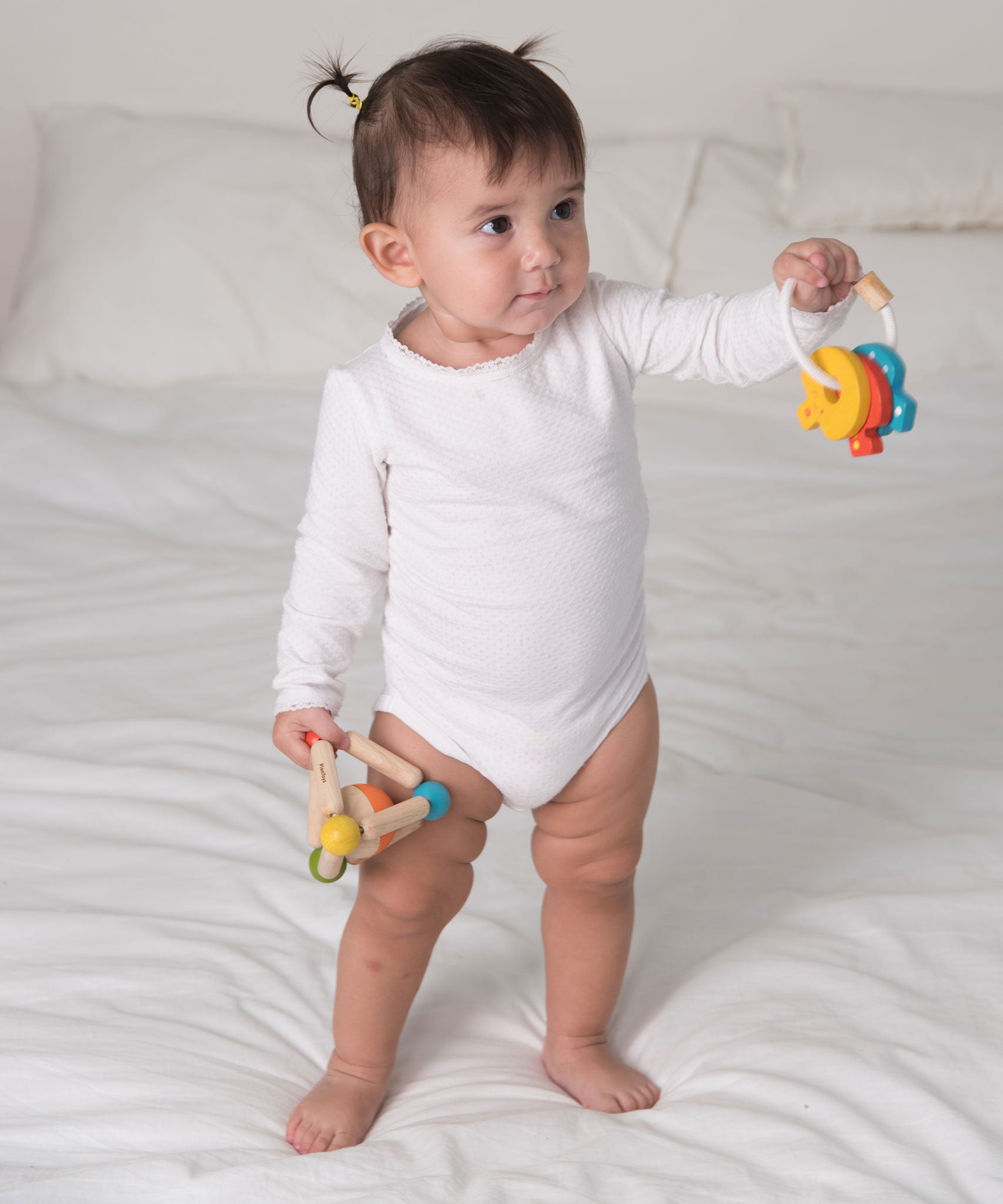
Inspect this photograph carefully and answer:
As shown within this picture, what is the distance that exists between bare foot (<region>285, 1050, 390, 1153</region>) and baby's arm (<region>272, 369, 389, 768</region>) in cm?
25

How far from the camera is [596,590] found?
A: 0.89 m

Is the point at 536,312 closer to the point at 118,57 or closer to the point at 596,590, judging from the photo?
the point at 596,590

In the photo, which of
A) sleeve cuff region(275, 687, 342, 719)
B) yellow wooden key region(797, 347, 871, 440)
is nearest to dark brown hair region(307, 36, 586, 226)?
yellow wooden key region(797, 347, 871, 440)

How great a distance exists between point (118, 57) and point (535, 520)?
7.13 ft

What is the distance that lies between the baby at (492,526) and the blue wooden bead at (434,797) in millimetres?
28

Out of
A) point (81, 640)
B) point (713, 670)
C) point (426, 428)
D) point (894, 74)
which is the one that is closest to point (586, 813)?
point (426, 428)

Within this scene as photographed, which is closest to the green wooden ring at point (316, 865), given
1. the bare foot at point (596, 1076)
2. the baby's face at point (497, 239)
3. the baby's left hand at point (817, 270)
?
the bare foot at point (596, 1076)

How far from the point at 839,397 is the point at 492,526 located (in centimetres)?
25

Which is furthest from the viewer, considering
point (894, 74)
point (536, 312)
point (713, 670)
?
point (894, 74)

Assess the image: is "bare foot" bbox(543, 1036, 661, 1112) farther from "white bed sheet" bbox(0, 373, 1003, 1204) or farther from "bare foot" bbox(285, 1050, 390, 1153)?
"bare foot" bbox(285, 1050, 390, 1153)

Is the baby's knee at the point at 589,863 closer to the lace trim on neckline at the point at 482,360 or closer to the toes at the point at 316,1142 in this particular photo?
→ the toes at the point at 316,1142

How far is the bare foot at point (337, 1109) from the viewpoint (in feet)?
2.88

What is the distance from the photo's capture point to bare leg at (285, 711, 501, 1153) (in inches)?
35.8

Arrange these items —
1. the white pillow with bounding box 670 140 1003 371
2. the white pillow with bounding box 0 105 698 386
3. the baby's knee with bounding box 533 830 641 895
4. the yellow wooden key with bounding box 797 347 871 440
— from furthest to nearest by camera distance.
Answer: the white pillow with bounding box 0 105 698 386, the white pillow with bounding box 670 140 1003 371, the baby's knee with bounding box 533 830 641 895, the yellow wooden key with bounding box 797 347 871 440
